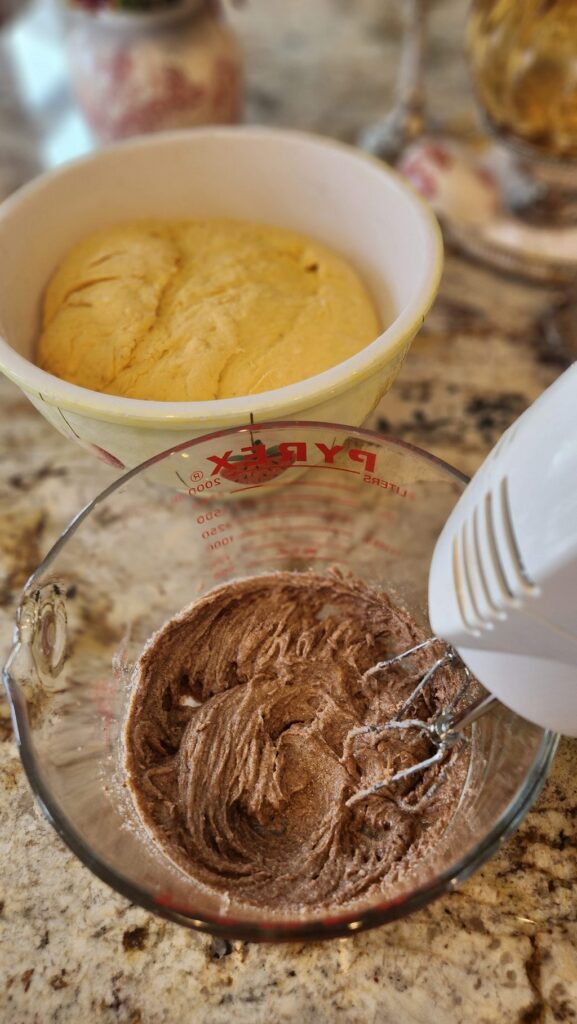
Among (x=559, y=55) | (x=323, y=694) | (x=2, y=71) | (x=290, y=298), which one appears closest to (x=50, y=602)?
(x=323, y=694)

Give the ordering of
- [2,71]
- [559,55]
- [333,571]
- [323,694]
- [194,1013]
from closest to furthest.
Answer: [194,1013] → [323,694] → [333,571] → [559,55] → [2,71]

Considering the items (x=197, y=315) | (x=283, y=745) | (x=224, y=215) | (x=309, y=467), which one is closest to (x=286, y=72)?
(x=224, y=215)

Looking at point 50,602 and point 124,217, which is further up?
point 124,217

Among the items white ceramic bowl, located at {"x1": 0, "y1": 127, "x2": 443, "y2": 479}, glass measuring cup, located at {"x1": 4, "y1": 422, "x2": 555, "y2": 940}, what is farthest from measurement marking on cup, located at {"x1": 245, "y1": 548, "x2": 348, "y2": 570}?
white ceramic bowl, located at {"x1": 0, "y1": 127, "x2": 443, "y2": 479}

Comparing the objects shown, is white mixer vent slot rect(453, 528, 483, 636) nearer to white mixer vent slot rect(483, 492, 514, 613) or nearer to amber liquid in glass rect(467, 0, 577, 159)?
white mixer vent slot rect(483, 492, 514, 613)

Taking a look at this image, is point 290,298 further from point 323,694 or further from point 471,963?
point 471,963

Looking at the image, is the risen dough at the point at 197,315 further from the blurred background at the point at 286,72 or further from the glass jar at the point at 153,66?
the blurred background at the point at 286,72

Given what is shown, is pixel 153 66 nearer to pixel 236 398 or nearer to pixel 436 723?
pixel 236 398
